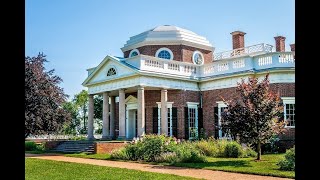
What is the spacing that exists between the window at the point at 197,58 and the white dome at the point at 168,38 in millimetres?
695

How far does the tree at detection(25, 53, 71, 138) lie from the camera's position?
14047 millimetres

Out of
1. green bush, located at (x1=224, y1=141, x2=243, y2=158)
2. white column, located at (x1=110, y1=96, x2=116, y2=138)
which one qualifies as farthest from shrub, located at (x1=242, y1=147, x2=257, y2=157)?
white column, located at (x1=110, y1=96, x2=116, y2=138)

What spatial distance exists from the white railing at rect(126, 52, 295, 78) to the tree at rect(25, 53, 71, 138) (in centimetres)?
931

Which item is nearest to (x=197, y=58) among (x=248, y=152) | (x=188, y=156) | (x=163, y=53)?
(x=163, y=53)

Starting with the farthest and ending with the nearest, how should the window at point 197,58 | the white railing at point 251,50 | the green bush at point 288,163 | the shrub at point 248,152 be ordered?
the window at point 197,58, the white railing at point 251,50, the shrub at point 248,152, the green bush at point 288,163

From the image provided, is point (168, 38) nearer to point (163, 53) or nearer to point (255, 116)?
point (163, 53)

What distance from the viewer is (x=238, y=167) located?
14.2 metres

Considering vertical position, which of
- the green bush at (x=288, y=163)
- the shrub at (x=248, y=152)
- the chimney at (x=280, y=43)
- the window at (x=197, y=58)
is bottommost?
the shrub at (x=248, y=152)

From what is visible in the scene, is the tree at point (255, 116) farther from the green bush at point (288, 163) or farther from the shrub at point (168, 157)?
the shrub at point (168, 157)

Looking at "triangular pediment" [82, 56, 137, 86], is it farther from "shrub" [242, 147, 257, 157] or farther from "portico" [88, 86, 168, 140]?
"shrub" [242, 147, 257, 157]

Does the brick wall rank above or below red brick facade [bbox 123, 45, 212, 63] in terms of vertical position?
below

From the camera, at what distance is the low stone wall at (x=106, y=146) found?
22234 millimetres

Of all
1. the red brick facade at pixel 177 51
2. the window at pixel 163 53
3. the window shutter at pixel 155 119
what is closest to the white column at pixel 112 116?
the window shutter at pixel 155 119
